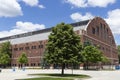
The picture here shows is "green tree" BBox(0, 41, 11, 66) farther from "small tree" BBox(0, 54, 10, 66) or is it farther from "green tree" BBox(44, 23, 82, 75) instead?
"green tree" BBox(44, 23, 82, 75)

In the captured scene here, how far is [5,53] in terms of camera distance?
117188 mm

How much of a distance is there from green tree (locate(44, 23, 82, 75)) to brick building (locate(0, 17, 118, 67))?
4814cm

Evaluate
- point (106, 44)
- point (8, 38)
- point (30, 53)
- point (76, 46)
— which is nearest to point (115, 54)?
point (106, 44)

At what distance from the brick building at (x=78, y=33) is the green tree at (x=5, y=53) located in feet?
8.64

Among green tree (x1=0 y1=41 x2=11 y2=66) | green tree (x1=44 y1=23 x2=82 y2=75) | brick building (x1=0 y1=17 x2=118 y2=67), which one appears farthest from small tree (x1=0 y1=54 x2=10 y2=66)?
green tree (x1=44 y1=23 x2=82 y2=75)

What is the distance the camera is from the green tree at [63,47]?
3962cm

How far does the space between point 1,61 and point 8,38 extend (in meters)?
27.8

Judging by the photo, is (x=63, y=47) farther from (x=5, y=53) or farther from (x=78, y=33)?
(x=5, y=53)

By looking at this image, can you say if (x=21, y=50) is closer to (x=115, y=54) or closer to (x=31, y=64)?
(x=31, y=64)

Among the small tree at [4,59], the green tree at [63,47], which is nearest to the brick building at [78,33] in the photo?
the small tree at [4,59]

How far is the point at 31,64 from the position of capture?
107250 millimetres

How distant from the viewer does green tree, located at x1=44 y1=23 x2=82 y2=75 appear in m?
39.6

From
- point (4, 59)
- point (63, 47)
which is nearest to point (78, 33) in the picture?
point (4, 59)

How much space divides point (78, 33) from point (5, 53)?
43.5 meters
